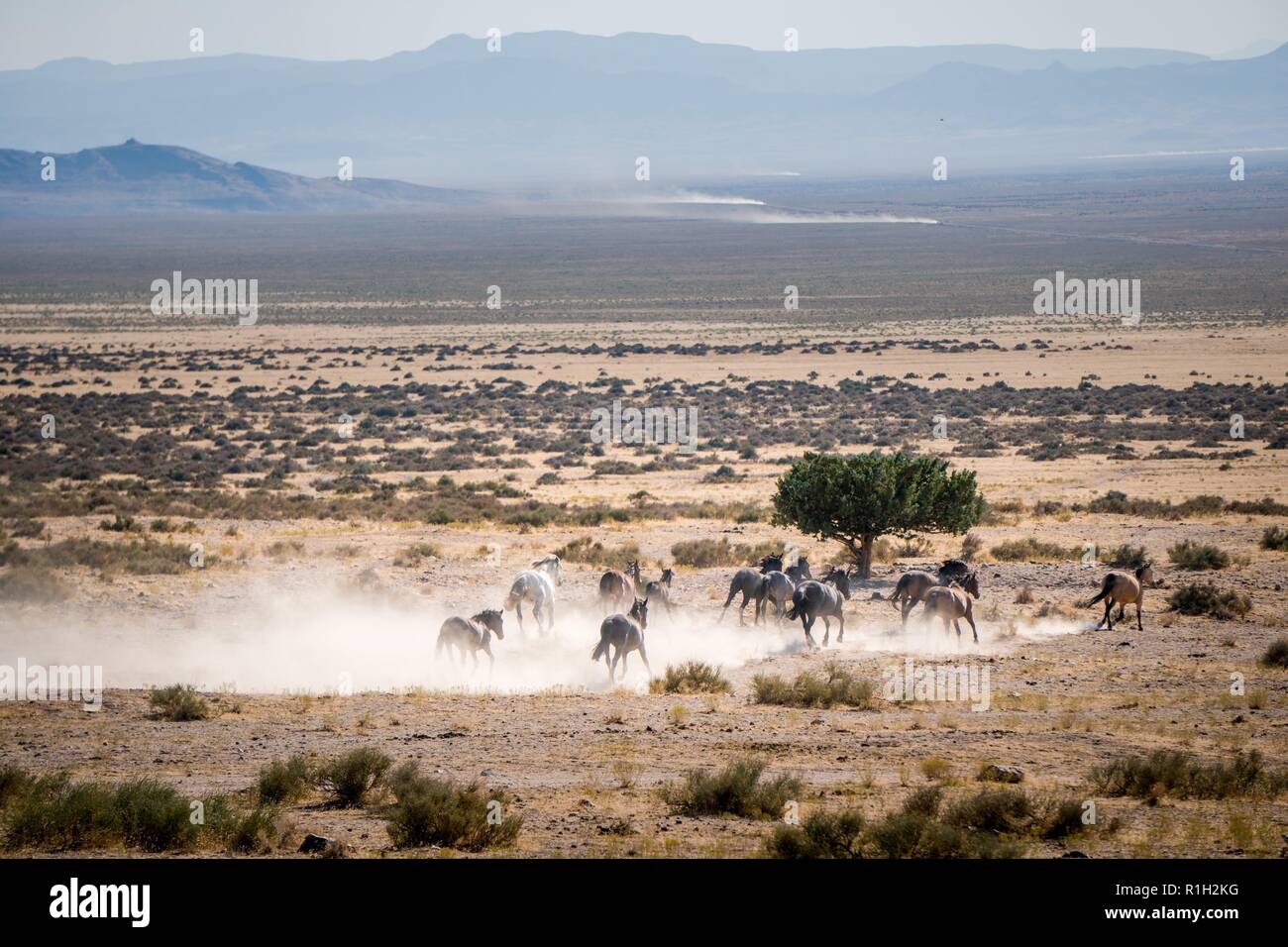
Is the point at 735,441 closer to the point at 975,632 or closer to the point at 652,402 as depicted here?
the point at 652,402

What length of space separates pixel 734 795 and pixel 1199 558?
47.3 feet

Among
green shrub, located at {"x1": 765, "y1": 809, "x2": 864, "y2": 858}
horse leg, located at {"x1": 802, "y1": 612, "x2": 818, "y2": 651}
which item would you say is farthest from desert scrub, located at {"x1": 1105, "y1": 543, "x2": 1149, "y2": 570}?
green shrub, located at {"x1": 765, "y1": 809, "x2": 864, "y2": 858}

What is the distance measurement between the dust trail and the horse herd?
0.28m

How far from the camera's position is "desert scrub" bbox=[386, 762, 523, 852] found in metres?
8.93

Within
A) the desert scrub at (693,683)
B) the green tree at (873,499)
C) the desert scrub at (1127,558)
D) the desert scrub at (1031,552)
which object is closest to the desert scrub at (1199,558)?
the desert scrub at (1127,558)

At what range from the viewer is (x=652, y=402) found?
56.2 m

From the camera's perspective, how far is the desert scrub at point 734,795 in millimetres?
9703

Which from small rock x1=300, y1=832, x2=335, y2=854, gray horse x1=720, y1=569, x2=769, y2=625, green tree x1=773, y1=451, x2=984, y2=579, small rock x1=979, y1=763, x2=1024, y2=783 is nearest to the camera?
small rock x1=300, y1=832, x2=335, y2=854

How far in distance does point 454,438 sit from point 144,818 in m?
37.9

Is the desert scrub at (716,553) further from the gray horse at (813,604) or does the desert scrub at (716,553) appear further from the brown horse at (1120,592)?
the brown horse at (1120,592)

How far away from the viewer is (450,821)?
354 inches

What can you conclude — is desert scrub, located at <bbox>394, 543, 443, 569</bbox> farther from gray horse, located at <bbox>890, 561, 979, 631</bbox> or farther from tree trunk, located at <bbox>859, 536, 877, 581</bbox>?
gray horse, located at <bbox>890, 561, 979, 631</bbox>

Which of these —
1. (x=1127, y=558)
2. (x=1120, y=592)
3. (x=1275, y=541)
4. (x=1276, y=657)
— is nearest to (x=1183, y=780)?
(x=1276, y=657)
